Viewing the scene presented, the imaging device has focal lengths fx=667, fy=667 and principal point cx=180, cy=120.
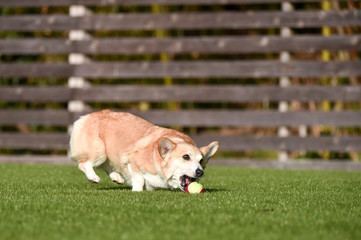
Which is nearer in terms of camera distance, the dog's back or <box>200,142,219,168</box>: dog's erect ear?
<box>200,142,219,168</box>: dog's erect ear

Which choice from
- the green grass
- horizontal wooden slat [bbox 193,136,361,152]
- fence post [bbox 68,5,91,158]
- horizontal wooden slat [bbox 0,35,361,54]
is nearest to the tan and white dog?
the green grass

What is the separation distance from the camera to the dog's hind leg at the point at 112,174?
5.05 meters

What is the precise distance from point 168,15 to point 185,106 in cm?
211

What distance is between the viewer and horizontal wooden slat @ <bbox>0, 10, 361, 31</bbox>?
327 inches

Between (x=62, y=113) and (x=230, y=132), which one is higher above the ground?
(x=62, y=113)

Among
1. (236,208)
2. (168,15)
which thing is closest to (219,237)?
(236,208)

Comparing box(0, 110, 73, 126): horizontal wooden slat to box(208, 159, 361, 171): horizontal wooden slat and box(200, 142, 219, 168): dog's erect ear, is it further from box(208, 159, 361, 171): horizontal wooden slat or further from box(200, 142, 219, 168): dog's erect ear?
box(200, 142, 219, 168): dog's erect ear

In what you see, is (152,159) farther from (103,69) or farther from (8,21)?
(8,21)

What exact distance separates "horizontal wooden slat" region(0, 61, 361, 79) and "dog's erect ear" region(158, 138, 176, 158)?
411cm

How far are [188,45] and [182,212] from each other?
532 centimetres

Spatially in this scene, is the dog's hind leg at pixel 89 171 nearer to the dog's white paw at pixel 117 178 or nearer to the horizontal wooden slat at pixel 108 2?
the dog's white paw at pixel 117 178

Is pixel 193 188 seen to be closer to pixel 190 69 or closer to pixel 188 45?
pixel 190 69

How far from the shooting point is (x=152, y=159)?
15.1 feet

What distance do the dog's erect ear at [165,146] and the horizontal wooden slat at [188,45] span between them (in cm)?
422
